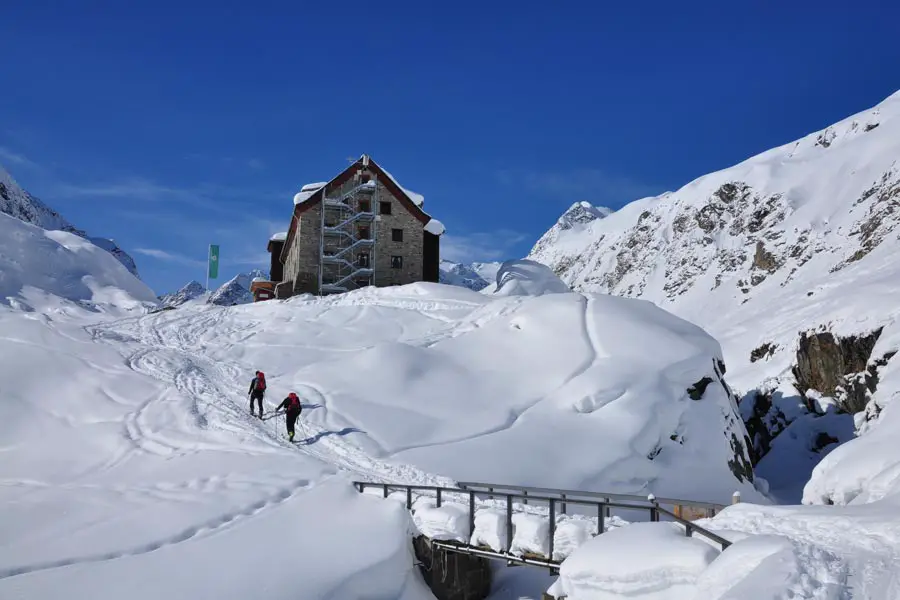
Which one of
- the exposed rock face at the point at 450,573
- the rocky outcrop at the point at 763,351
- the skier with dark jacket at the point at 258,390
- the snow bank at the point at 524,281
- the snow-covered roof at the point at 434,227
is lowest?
the exposed rock face at the point at 450,573

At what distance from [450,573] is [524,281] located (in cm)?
3728

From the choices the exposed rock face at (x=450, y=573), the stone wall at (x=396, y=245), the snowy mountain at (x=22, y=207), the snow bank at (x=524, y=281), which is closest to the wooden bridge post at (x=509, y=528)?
the exposed rock face at (x=450, y=573)

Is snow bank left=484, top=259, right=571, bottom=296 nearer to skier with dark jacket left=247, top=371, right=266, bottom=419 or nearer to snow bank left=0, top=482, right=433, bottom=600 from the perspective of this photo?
skier with dark jacket left=247, top=371, right=266, bottom=419

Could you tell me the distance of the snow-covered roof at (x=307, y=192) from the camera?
154 ft

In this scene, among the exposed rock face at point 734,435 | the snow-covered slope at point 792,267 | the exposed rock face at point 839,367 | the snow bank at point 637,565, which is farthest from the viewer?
the snow-covered slope at point 792,267

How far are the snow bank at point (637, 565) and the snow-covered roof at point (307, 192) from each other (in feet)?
134

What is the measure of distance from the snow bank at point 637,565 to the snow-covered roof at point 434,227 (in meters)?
41.8

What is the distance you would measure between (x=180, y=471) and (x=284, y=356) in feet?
42.9

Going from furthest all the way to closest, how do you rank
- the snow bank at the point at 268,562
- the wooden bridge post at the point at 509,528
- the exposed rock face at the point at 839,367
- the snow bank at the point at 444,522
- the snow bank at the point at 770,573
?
the exposed rock face at the point at 839,367 < the snow bank at the point at 444,522 < the wooden bridge post at the point at 509,528 < the snow bank at the point at 268,562 < the snow bank at the point at 770,573

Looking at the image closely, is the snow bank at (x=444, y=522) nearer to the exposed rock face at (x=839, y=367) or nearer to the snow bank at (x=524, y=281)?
the exposed rock face at (x=839, y=367)

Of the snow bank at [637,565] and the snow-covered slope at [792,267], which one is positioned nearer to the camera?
the snow bank at [637,565]

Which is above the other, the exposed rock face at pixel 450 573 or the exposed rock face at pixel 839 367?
the exposed rock face at pixel 839 367

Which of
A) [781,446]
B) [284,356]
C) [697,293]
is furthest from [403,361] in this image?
[697,293]

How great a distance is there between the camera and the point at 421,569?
13.5 meters
